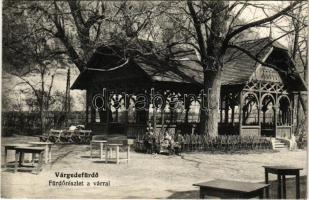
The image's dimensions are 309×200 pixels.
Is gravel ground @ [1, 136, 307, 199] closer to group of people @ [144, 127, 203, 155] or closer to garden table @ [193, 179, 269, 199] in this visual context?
group of people @ [144, 127, 203, 155]

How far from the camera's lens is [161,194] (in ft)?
31.3

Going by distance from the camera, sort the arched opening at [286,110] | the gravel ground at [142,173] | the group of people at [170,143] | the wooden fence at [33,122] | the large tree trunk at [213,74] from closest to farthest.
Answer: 1. the gravel ground at [142,173]
2. the group of people at [170,143]
3. the large tree trunk at [213,74]
4. the arched opening at [286,110]
5. the wooden fence at [33,122]

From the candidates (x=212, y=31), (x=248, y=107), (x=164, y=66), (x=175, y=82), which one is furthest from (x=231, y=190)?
(x=248, y=107)

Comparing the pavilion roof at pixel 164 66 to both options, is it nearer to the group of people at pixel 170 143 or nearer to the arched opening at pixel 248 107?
the group of people at pixel 170 143

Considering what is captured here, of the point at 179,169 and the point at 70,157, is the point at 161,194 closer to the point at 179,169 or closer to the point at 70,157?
the point at 179,169

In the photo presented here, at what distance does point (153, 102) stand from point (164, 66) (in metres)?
2.12

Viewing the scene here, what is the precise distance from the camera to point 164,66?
2089 cm

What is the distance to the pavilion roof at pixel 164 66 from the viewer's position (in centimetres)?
1978

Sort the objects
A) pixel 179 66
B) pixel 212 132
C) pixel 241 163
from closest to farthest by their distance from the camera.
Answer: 1. pixel 241 163
2. pixel 212 132
3. pixel 179 66

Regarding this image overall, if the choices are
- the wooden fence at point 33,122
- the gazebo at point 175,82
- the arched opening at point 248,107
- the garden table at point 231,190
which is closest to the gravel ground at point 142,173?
the garden table at point 231,190

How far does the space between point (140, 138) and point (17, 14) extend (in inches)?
354

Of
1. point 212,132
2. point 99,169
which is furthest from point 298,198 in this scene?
→ point 212,132

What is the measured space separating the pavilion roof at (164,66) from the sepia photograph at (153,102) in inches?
2.9

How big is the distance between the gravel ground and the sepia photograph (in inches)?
1.4
